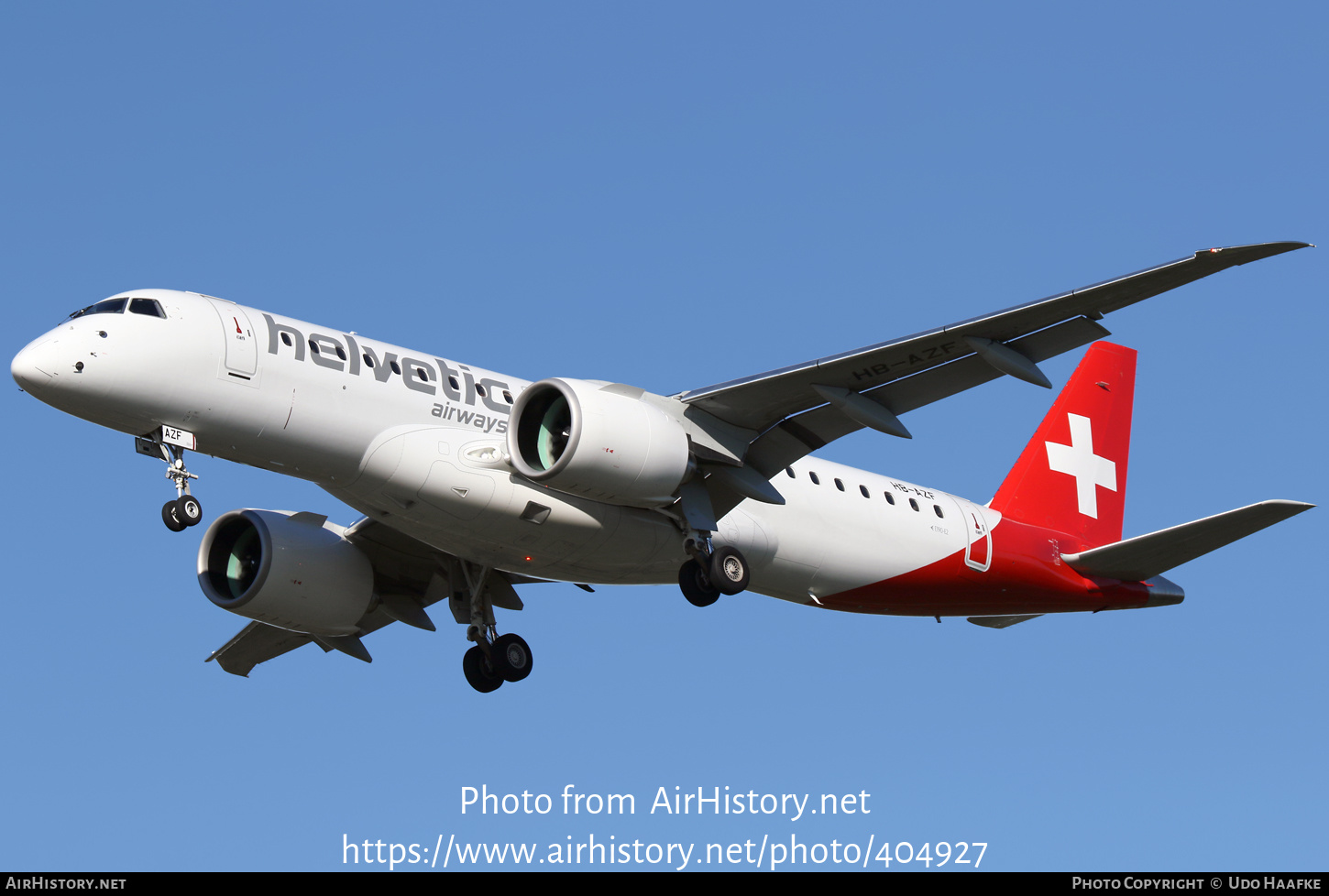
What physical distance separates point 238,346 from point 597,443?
553cm

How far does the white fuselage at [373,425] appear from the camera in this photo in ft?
78.4

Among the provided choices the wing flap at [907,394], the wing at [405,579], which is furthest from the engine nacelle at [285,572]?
the wing flap at [907,394]

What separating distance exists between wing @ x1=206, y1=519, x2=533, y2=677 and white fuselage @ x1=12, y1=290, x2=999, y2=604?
2.59m

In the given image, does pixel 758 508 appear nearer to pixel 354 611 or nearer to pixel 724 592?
pixel 724 592

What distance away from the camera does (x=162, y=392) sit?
78.5 feet

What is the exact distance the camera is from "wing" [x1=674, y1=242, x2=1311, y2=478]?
23531mm

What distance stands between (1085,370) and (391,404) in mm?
16526

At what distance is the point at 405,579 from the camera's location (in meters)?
31.0

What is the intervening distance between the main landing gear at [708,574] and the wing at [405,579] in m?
4.25

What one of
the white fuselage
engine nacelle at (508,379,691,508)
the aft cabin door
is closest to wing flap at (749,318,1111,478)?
the white fuselage

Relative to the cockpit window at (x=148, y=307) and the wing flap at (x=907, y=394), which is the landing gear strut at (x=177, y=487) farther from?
the wing flap at (x=907, y=394)

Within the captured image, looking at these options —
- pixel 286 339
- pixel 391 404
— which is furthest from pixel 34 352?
pixel 391 404

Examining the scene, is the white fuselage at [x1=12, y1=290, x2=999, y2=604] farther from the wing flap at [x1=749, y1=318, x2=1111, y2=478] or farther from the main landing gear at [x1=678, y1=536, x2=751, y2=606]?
the wing flap at [x1=749, y1=318, x2=1111, y2=478]

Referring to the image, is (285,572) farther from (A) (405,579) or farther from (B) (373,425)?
(B) (373,425)
